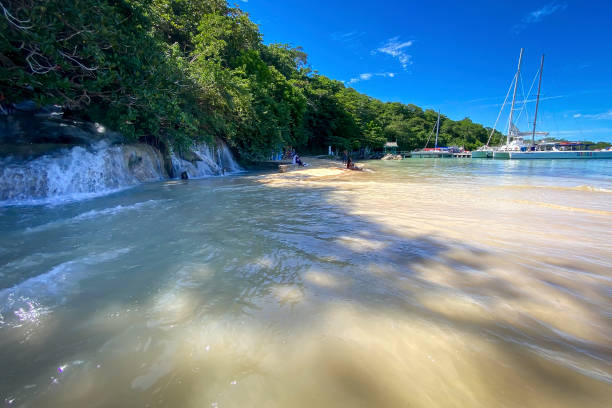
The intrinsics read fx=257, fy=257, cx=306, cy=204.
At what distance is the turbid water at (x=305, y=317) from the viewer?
60.0 inches

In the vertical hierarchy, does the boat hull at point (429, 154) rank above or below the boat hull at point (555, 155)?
above

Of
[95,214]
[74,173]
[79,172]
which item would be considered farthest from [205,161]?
[95,214]

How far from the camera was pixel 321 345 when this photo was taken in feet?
6.20

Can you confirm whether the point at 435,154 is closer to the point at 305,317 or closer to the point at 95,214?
the point at 95,214

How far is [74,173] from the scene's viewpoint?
880 cm

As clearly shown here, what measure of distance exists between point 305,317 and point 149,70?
11.1 metres

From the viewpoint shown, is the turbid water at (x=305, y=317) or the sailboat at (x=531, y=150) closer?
the turbid water at (x=305, y=317)

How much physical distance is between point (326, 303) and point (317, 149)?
45.6m

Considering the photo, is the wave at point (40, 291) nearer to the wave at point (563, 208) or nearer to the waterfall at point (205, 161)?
the wave at point (563, 208)

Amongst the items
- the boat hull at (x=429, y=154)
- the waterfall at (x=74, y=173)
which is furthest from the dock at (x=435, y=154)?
the waterfall at (x=74, y=173)

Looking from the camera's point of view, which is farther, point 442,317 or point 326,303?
point 326,303

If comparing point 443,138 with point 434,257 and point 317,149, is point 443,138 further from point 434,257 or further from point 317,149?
point 434,257

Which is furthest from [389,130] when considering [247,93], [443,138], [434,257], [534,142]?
[434,257]

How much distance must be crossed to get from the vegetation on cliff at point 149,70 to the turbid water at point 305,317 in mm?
5433
